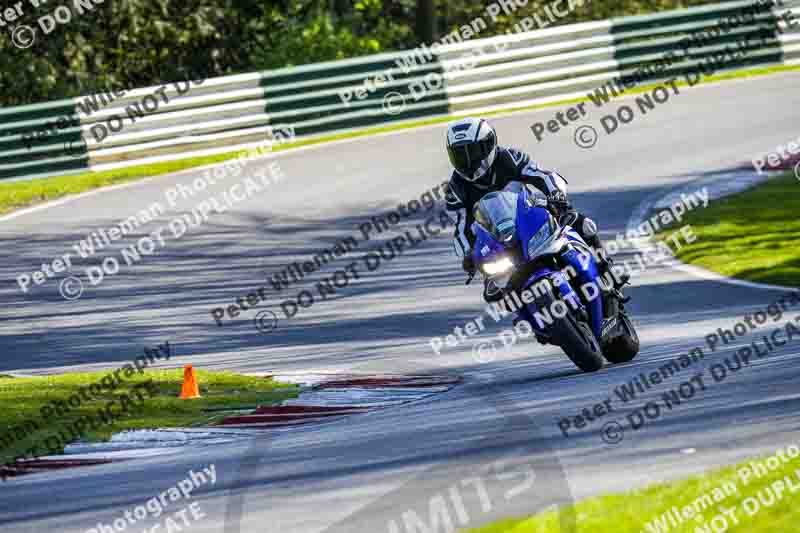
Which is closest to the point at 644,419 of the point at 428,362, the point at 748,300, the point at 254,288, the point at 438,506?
the point at 438,506

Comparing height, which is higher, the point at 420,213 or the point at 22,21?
the point at 22,21

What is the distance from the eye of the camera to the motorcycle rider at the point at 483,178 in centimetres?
1043

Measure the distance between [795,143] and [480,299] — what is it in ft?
30.0

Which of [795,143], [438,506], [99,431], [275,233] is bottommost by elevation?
[795,143]

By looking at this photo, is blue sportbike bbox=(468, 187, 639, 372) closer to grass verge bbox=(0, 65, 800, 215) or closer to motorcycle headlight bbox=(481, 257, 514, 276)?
motorcycle headlight bbox=(481, 257, 514, 276)

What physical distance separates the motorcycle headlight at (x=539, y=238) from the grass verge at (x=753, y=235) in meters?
5.66

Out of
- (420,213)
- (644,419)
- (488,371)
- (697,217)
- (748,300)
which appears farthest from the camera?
(420,213)

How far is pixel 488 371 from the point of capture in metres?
12.1

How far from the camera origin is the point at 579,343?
10430 millimetres

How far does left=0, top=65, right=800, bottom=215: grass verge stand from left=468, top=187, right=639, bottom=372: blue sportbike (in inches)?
528

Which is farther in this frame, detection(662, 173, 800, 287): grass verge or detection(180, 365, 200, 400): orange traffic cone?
detection(662, 173, 800, 287): grass verge

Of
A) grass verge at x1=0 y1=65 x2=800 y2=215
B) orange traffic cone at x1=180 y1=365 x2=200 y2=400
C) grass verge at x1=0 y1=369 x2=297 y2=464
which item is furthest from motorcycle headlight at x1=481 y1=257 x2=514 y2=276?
grass verge at x1=0 y1=65 x2=800 y2=215

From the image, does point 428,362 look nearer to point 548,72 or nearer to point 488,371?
point 488,371

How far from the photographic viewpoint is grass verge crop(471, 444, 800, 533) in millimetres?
6059
